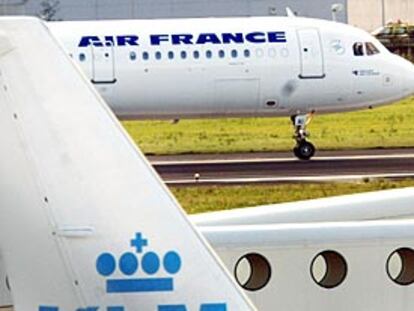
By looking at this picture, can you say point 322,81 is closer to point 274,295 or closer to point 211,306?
point 274,295

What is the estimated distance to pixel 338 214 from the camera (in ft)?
37.3

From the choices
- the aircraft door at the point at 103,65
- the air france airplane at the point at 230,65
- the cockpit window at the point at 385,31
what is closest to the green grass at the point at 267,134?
the air france airplane at the point at 230,65

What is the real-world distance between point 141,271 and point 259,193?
19500 mm

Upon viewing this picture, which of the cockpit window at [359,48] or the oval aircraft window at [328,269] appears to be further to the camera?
the cockpit window at [359,48]

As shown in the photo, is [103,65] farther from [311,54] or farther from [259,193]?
[259,193]

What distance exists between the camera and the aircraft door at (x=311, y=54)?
3378 cm

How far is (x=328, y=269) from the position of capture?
34.0 feet

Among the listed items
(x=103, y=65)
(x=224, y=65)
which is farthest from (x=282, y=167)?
(x=103, y=65)

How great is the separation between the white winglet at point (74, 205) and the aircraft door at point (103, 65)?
2600cm

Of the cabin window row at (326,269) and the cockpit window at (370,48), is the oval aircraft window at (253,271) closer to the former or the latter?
the cabin window row at (326,269)

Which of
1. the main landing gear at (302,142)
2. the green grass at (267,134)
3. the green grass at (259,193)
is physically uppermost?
the green grass at (267,134)

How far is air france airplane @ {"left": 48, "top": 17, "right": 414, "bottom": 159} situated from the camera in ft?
111

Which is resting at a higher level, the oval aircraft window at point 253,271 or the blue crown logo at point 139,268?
the oval aircraft window at point 253,271

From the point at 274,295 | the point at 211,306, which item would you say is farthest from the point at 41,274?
the point at 274,295
